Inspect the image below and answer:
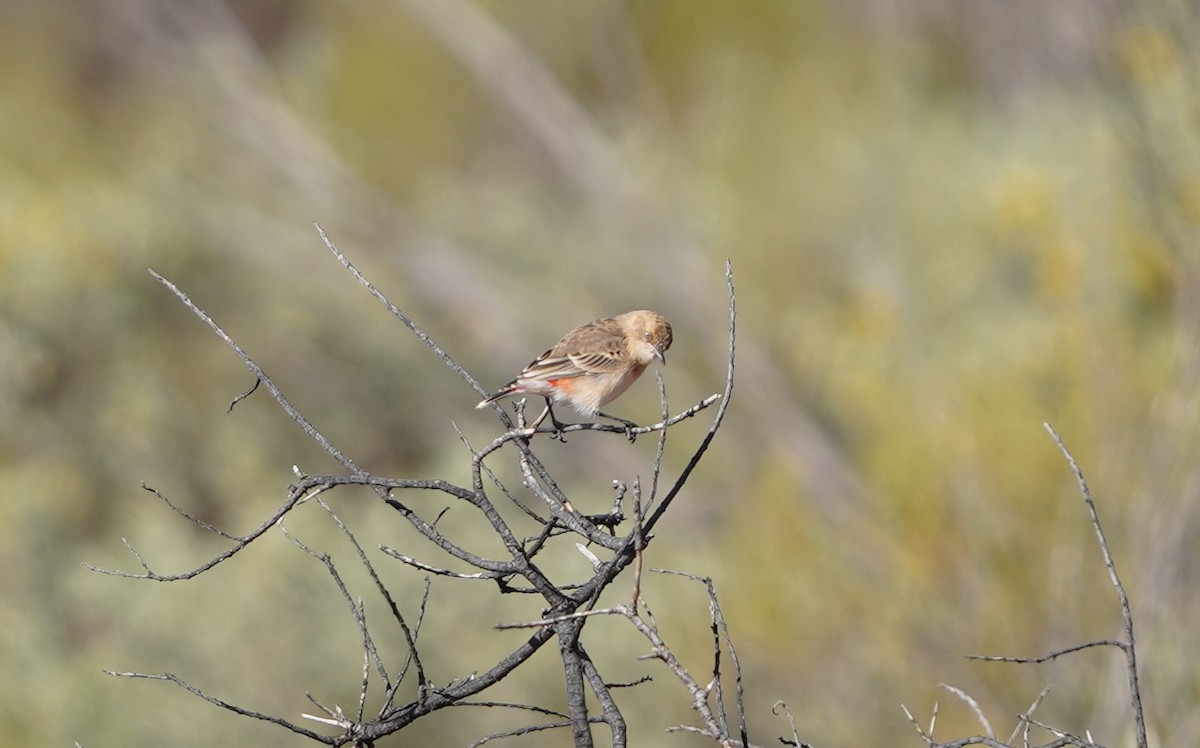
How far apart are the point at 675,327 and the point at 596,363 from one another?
8190 millimetres

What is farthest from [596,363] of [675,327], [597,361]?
[675,327]

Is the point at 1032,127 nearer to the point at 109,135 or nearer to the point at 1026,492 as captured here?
the point at 1026,492

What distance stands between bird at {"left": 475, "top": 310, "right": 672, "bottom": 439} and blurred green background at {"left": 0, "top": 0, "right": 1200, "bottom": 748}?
3100 mm

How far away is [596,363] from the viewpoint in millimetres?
4688

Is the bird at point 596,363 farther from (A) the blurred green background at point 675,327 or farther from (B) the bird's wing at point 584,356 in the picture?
(A) the blurred green background at point 675,327

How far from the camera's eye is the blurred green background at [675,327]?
8016 millimetres

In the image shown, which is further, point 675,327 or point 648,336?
point 675,327

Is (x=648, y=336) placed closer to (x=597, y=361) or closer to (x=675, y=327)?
(x=597, y=361)

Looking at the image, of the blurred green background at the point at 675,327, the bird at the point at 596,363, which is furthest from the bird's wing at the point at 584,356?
the blurred green background at the point at 675,327

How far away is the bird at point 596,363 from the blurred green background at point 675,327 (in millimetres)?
3100

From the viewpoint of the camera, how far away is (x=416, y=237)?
14.4m

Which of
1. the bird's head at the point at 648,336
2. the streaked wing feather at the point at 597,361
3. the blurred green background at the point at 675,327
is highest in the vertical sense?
the blurred green background at the point at 675,327

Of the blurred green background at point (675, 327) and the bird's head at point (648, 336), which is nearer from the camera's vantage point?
the bird's head at point (648, 336)

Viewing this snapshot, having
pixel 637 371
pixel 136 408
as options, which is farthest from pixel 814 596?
pixel 136 408
